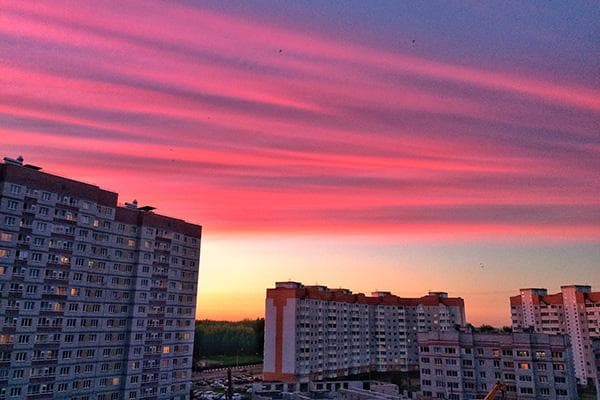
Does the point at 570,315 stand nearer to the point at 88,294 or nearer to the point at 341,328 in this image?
the point at 341,328

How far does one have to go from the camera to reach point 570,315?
141 m

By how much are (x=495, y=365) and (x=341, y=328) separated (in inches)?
2346

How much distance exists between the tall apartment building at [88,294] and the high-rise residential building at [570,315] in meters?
89.5

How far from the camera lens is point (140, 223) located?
77562mm

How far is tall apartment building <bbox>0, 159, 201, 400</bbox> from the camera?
57.8 meters

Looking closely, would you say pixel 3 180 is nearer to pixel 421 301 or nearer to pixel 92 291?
pixel 92 291

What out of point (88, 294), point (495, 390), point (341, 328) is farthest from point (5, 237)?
point (341, 328)

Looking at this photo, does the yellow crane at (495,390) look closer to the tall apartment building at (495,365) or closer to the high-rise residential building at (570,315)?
the tall apartment building at (495,365)

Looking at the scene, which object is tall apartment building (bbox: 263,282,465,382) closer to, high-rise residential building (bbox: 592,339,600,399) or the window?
high-rise residential building (bbox: 592,339,600,399)

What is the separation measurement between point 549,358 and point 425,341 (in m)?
20.7

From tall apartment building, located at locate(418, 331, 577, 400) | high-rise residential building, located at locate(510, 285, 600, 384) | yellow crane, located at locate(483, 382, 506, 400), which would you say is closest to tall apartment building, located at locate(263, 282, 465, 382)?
high-rise residential building, located at locate(510, 285, 600, 384)

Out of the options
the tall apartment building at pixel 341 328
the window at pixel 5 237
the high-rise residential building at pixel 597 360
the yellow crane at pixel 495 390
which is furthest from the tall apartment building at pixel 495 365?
the window at pixel 5 237

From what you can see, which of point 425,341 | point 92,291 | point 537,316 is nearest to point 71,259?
point 92,291

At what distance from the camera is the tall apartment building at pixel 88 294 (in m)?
57.8
